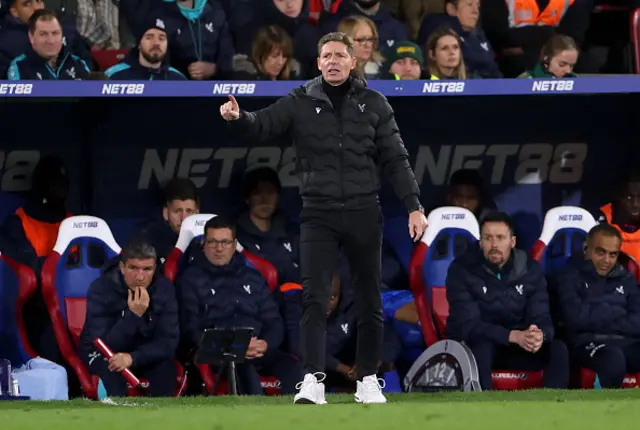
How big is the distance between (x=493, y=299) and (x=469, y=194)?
1537 millimetres

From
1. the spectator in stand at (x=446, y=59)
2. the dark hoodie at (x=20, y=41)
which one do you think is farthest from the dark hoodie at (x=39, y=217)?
the spectator in stand at (x=446, y=59)

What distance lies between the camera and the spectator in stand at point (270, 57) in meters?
10.7

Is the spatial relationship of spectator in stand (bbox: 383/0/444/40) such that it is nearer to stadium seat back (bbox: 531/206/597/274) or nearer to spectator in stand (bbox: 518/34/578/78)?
spectator in stand (bbox: 518/34/578/78)

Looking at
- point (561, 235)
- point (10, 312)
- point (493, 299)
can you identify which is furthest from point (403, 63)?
point (10, 312)

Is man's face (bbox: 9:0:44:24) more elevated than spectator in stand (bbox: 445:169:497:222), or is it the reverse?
man's face (bbox: 9:0:44:24)

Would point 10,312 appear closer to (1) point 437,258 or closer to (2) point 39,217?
(2) point 39,217

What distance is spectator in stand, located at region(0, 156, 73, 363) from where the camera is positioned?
10.4 m

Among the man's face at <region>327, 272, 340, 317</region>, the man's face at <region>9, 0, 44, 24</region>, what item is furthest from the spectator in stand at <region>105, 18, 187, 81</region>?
the man's face at <region>327, 272, 340, 317</region>

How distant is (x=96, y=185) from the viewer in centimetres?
1133

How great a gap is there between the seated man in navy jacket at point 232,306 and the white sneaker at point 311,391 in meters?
2.46

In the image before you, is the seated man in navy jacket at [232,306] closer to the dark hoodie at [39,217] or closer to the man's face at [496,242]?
the dark hoodie at [39,217]

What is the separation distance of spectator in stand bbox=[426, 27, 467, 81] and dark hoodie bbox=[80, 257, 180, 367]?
8.52ft

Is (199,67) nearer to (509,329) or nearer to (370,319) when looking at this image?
(509,329)

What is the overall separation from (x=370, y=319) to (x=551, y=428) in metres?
1.65
